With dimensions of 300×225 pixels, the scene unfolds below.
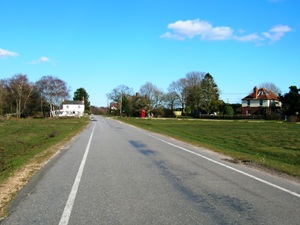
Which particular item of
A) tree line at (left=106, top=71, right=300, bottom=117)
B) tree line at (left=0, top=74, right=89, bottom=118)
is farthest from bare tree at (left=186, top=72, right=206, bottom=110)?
tree line at (left=0, top=74, right=89, bottom=118)

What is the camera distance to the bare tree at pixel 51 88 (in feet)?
348

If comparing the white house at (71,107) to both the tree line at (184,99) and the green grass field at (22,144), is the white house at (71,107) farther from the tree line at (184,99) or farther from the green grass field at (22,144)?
the green grass field at (22,144)

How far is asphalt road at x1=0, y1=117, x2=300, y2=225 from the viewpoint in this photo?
19.1 ft

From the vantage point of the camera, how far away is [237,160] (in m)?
14.0

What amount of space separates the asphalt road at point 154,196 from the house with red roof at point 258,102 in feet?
299

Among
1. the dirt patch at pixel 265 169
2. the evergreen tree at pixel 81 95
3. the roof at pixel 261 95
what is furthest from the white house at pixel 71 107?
the dirt patch at pixel 265 169

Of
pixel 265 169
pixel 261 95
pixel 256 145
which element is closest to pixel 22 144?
pixel 256 145

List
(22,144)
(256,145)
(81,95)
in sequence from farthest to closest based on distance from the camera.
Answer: (81,95)
(22,144)
(256,145)

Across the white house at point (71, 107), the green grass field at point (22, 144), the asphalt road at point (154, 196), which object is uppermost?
the white house at point (71, 107)

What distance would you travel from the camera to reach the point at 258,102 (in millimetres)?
98688

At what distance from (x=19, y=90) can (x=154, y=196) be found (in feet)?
319

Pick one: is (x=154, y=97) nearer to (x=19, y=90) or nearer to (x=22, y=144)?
(x=19, y=90)

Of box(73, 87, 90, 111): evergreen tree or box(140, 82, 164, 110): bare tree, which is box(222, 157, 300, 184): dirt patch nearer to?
box(140, 82, 164, 110): bare tree

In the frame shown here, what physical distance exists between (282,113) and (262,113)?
35.6ft
